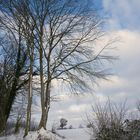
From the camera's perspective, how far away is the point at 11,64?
36.3 m

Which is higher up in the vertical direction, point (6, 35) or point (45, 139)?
point (6, 35)

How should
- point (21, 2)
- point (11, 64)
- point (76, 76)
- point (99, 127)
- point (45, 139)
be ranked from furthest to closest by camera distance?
point (11, 64), point (76, 76), point (21, 2), point (45, 139), point (99, 127)

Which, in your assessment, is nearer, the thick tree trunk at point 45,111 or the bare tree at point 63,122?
the thick tree trunk at point 45,111

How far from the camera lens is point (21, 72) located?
35.9m

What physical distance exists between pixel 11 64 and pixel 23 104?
4.21m

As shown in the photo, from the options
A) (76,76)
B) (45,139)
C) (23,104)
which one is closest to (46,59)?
(76,76)

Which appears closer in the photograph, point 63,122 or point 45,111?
point 45,111

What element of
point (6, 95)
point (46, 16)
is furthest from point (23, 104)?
point (46, 16)

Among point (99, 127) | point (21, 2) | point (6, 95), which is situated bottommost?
point (99, 127)

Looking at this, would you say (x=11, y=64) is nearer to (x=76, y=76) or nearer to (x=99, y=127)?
(x=76, y=76)

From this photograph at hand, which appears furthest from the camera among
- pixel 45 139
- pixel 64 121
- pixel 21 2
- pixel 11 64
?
pixel 11 64

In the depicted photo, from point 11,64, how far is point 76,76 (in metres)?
9.07

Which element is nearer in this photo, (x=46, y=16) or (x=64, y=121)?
(x=46, y=16)

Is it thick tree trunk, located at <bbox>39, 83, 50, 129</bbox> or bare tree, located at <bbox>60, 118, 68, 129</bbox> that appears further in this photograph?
bare tree, located at <bbox>60, 118, 68, 129</bbox>
